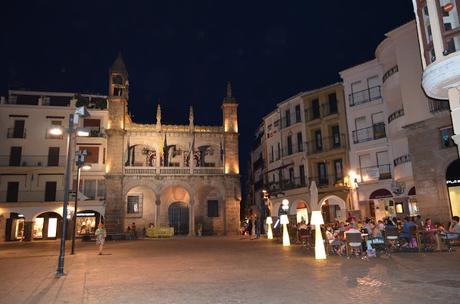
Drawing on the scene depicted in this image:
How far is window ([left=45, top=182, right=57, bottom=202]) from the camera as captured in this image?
3803 centimetres

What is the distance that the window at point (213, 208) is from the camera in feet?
134

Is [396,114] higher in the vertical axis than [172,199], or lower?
higher

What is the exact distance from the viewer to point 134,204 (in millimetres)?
39406

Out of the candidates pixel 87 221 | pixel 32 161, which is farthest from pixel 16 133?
pixel 87 221

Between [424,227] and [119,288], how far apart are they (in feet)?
42.1

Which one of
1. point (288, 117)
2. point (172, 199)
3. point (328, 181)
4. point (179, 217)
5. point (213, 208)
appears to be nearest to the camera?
point (328, 181)

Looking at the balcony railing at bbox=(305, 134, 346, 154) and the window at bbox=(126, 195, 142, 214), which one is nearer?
the balcony railing at bbox=(305, 134, 346, 154)

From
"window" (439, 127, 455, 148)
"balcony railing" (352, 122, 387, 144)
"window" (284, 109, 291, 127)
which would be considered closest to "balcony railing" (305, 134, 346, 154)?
"balcony railing" (352, 122, 387, 144)

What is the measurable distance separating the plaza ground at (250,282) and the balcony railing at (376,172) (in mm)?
17003

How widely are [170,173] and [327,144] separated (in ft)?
51.8

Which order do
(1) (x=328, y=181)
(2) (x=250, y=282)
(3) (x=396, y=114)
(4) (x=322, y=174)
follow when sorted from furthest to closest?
(4) (x=322, y=174) < (1) (x=328, y=181) < (3) (x=396, y=114) < (2) (x=250, y=282)

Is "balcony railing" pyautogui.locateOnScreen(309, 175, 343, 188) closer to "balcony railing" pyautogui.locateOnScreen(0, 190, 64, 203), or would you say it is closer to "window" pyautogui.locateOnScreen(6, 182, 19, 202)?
"balcony railing" pyautogui.locateOnScreen(0, 190, 64, 203)

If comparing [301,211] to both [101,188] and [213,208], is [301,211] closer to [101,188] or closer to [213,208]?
[213,208]

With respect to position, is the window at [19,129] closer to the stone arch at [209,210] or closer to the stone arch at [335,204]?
the stone arch at [209,210]
